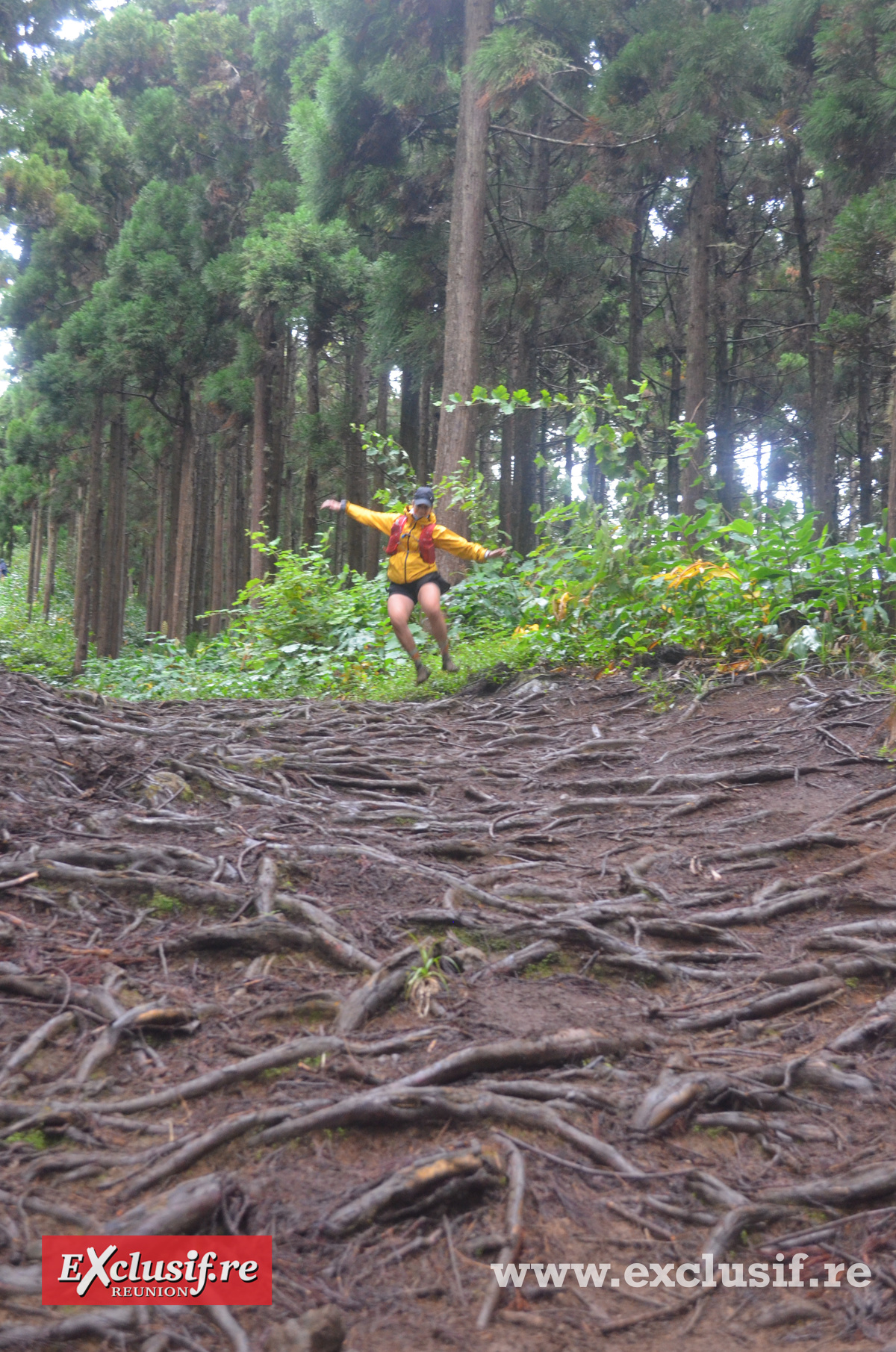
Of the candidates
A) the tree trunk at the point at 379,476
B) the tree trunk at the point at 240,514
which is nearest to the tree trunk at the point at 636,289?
the tree trunk at the point at 379,476

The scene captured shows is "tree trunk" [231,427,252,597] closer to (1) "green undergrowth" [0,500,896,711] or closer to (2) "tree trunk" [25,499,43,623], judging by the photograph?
(1) "green undergrowth" [0,500,896,711]

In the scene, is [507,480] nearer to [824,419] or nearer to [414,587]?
[824,419]

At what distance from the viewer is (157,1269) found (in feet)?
5.64

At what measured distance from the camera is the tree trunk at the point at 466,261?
12.3 meters

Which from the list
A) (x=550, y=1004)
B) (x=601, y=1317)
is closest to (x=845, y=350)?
(x=550, y=1004)

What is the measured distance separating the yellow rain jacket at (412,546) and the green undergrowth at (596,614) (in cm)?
83

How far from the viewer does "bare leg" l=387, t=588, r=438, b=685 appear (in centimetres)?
868

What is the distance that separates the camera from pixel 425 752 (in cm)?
601

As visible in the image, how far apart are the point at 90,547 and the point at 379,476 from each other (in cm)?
675

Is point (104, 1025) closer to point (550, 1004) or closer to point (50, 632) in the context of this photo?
point (550, 1004)

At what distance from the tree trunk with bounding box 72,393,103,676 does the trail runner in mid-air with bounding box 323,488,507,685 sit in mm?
10929

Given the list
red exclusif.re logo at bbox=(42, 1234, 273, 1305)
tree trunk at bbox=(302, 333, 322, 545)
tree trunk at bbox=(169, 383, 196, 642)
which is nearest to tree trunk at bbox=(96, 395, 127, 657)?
tree trunk at bbox=(169, 383, 196, 642)

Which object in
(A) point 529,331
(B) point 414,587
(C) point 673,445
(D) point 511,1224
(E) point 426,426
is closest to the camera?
(D) point 511,1224
